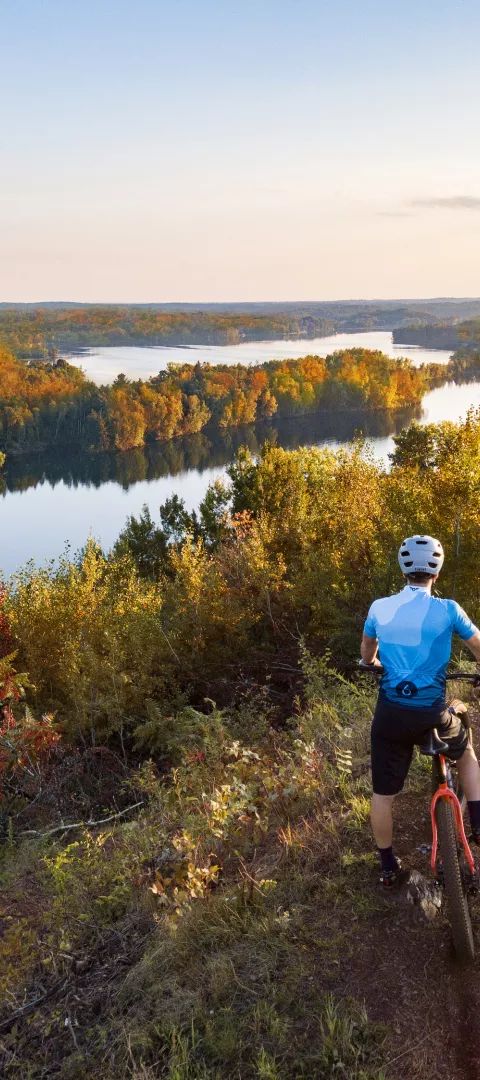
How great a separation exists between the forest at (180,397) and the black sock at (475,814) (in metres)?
110

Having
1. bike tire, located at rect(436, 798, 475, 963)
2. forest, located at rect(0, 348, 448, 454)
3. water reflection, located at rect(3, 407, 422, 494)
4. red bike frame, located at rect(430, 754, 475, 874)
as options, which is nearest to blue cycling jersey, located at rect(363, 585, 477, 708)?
red bike frame, located at rect(430, 754, 475, 874)

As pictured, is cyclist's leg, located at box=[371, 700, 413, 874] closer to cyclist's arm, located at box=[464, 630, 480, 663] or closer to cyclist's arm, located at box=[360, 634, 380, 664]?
cyclist's arm, located at box=[360, 634, 380, 664]

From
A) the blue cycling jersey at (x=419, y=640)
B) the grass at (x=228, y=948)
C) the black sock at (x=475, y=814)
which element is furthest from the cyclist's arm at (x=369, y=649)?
the grass at (x=228, y=948)

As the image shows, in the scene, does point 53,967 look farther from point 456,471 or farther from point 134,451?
point 134,451

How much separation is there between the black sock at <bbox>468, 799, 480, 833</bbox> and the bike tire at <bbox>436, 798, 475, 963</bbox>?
425 mm

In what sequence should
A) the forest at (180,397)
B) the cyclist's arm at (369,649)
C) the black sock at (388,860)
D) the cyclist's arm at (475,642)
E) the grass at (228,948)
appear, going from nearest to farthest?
the grass at (228,948)
the cyclist's arm at (475,642)
the cyclist's arm at (369,649)
the black sock at (388,860)
the forest at (180,397)

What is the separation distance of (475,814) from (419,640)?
1.19 m

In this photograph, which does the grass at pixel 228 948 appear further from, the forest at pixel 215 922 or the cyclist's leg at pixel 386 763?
the cyclist's leg at pixel 386 763

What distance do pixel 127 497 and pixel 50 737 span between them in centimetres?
7323

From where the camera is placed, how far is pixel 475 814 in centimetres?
439

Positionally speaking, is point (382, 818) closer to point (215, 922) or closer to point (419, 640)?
point (419, 640)

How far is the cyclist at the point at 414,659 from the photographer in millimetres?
4098

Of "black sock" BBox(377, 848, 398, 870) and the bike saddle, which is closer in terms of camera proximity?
the bike saddle

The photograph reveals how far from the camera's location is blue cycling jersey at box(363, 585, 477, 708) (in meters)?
4.09
